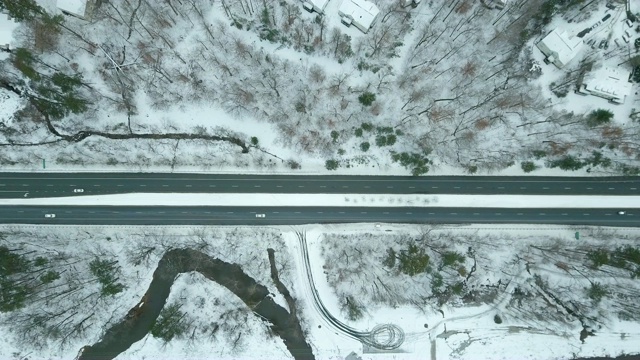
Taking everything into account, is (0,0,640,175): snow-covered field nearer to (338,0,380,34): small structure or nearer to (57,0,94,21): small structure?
(57,0,94,21): small structure

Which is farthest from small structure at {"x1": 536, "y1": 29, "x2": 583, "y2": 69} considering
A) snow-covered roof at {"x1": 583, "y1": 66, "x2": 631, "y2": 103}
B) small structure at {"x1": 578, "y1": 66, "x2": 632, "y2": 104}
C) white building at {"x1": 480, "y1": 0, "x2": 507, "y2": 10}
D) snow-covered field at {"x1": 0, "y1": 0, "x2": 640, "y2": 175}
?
white building at {"x1": 480, "y1": 0, "x2": 507, "y2": 10}

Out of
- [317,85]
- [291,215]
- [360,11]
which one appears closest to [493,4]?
[360,11]

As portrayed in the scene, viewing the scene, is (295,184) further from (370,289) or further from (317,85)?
(370,289)

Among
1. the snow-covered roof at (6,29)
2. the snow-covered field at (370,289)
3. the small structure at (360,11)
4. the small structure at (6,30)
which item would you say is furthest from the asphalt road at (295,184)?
the small structure at (360,11)

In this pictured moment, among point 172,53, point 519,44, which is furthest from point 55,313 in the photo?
point 519,44

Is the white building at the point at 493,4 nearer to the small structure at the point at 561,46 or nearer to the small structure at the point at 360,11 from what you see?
the small structure at the point at 561,46

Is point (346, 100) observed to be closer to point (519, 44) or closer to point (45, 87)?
point (519, 44)
